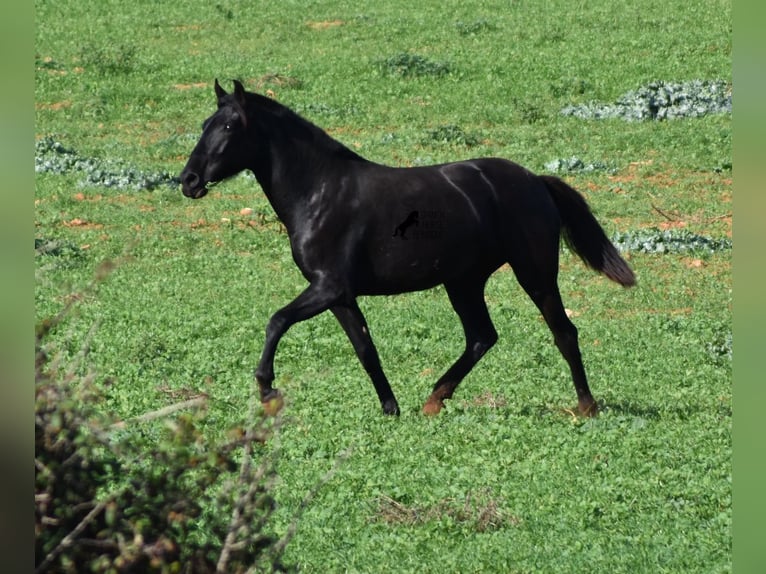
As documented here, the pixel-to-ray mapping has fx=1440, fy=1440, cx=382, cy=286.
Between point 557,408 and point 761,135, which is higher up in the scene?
point 761,135

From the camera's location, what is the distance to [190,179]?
34.2ft

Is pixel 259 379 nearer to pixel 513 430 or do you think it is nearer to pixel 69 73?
pixel 513 430

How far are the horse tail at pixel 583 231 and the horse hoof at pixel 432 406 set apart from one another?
1.64 m

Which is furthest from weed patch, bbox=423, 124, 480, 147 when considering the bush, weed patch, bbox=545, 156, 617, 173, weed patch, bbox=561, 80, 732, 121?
the bush

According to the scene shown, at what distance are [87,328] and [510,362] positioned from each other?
13.2 ft

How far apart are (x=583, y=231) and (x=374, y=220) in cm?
178

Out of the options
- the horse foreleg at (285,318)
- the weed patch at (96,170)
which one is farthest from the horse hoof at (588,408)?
the weed patch at (96,170)

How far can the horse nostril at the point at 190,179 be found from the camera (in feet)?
34.1

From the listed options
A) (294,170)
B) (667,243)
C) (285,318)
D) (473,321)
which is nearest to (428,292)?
(667,243)

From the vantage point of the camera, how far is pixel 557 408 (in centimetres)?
1099

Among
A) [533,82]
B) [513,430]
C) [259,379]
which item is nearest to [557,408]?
[513,430]

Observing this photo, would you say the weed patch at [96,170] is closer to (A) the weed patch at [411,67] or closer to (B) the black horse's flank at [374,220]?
(A) the weed patch at [411,67]

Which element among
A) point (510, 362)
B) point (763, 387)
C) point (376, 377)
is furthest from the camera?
point (510, 362)

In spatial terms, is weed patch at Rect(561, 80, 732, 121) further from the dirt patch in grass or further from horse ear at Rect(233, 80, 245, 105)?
the dirt patch in grass
